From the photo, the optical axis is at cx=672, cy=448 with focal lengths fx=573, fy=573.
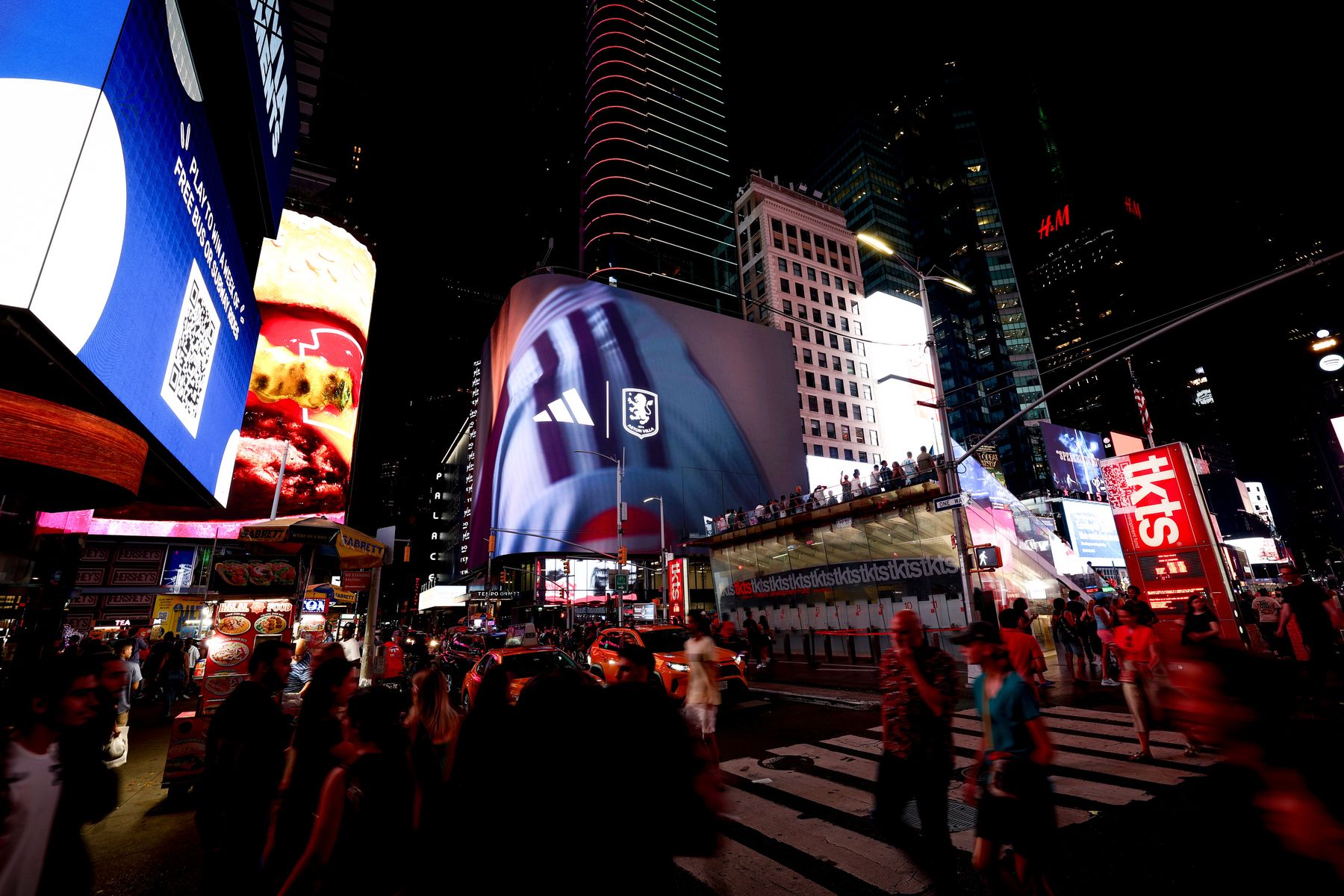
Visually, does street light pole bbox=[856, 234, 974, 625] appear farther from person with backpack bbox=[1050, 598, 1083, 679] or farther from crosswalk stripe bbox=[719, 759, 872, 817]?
crosswalk stripe bbox=[719, 759, 872, 817]

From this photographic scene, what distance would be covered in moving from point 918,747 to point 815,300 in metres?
77.2

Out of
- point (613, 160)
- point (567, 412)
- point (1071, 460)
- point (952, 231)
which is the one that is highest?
point (952, 231)

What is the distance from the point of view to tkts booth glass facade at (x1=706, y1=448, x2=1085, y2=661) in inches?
856

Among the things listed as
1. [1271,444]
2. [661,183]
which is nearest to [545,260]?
[661,183]

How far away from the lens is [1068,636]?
15.0 meters

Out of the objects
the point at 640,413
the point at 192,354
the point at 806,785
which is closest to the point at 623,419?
the point at 640,413

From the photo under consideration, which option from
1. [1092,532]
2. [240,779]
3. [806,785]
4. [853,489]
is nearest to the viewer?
[240,779]

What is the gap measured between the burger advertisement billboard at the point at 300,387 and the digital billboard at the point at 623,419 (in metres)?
18.2

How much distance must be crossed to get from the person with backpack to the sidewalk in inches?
697

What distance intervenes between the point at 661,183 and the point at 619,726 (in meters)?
84.0

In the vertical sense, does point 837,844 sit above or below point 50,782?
below

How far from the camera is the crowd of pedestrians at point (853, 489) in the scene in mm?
21562

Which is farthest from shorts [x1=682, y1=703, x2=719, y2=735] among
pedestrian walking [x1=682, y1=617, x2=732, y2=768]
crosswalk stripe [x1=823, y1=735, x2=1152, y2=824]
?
crosswalk stripe [x1=823, y1=735, x2=1152, y2=824]

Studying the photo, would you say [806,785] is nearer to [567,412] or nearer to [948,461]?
[948,461]
